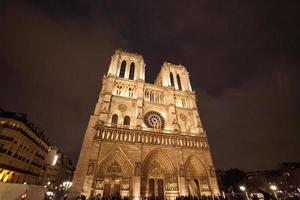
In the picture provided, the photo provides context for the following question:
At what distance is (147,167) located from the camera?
18438 millimetres

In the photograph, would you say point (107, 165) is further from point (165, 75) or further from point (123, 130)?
point (165, 75)

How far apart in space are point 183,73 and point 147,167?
67.0ft

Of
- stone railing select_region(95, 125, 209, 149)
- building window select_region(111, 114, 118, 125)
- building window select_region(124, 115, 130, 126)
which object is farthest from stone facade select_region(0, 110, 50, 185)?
building window select_region(124, 115, 130, 126)

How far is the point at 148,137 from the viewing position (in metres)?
20.1

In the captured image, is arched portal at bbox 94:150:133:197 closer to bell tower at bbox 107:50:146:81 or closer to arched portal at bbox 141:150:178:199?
arched portal at bbox 141:150:178:199

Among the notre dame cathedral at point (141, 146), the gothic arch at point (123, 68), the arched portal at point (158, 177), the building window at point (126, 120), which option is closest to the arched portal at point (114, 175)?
the notre dame cathedral at point (141, 146)

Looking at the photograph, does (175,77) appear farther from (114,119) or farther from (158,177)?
(158,177)

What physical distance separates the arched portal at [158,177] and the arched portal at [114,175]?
1.98 meters

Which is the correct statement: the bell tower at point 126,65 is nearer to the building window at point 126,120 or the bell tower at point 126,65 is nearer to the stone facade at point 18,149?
the building window at point 126,120

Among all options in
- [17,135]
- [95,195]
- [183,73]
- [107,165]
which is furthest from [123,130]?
[183,73]

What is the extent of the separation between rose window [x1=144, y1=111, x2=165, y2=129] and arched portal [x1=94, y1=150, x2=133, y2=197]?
664 cm

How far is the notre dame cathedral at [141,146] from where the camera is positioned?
16.6m

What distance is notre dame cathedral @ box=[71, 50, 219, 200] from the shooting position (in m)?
16.6

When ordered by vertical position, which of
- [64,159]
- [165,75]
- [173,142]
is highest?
[165,75]
